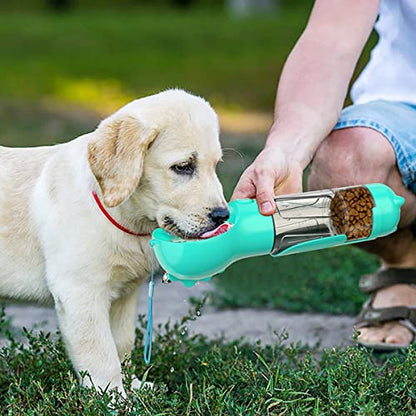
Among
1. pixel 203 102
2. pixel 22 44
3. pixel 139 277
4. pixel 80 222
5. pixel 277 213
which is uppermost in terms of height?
pixel 203 102

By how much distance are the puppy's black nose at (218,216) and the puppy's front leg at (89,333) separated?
46cm

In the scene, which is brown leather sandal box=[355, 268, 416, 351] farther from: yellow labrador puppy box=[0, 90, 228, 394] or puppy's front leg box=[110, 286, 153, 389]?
yellow labrador puppy box=[0, 90, 228, 394]

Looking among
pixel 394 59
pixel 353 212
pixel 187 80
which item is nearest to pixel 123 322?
pixel 353 212

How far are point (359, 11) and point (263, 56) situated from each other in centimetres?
1220

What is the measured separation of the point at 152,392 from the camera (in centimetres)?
254

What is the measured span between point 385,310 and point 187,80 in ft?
30.9

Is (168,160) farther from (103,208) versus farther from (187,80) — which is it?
(187,80)

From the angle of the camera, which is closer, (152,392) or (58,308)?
(152,392)

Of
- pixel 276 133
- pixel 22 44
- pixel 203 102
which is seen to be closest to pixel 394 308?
pixel 276 133

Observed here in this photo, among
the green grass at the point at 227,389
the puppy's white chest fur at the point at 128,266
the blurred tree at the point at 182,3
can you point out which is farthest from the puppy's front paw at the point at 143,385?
the blurred tree at the point at 182,3

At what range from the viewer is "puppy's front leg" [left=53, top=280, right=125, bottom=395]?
2.74 m

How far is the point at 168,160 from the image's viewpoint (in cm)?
263

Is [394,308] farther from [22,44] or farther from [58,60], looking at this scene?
[22,44]

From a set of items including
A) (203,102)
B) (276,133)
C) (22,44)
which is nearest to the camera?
(203,102)
